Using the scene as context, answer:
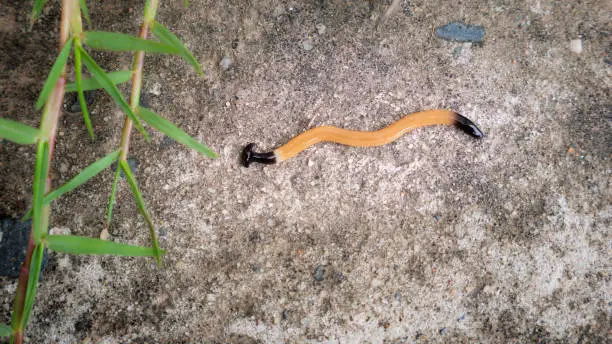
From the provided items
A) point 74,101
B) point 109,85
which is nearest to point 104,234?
point 74,101

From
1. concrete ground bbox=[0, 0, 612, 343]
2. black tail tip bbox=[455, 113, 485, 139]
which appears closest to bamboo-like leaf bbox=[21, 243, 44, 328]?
concrete ground bbox=[0, 0, 612, 343]

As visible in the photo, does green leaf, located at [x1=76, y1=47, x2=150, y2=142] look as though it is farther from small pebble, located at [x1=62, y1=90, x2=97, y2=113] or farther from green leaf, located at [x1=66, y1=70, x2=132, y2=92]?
small pebble, located at [x1=62, y1=90, x2=97, y2=113]

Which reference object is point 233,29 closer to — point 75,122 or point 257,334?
point 75,122

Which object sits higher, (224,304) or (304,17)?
(304,17)

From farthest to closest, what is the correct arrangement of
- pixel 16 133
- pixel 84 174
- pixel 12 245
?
pixel 12 245 < pixel 84 174 < pixel 16 133

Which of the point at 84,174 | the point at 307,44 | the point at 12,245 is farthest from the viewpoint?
the point at 307,44

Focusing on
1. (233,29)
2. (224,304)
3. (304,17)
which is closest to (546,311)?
(224,304)

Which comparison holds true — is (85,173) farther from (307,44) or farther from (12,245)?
(307,44)
